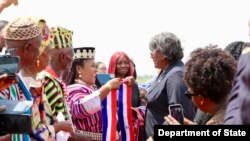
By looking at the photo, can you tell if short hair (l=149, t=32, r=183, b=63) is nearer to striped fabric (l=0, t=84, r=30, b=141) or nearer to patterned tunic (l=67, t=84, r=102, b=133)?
patterned tunic (l=67, t=84, r=102, b=133)

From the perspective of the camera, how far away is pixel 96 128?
221 inches

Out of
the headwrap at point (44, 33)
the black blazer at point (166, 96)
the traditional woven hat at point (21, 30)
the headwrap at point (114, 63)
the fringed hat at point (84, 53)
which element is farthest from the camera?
the headwrap at point (114, 63)

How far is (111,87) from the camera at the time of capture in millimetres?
5566

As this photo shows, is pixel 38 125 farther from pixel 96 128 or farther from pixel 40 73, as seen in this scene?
pixel 96 128

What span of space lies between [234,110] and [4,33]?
96.9 inches

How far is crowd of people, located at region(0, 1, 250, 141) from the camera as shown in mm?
3227

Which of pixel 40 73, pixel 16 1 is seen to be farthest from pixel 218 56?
pixel 16 1

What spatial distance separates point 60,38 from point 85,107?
0.68 m

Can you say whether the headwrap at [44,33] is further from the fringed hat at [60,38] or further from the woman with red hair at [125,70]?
the woman with red hair at [125,70]

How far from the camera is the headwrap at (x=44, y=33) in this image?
14.3 feet

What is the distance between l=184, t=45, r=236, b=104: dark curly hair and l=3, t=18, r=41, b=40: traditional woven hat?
3.86 ft

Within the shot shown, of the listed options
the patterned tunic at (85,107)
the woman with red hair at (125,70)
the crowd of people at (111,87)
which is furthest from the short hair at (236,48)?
the woman with red hair at (125,70)

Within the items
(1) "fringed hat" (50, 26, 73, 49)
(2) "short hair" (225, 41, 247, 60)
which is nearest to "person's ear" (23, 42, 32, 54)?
(1) "fringed hat" (50, 26, 73, 49)

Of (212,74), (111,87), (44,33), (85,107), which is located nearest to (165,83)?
(111,87)
